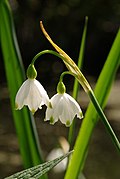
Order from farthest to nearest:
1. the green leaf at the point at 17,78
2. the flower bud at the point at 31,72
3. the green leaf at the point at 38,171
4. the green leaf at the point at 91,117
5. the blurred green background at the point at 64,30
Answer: the blurred green background at the point at 64,30 → the green leaf at the point at 17,78 → the green leaf at the point at 91,117 → the flower bud at the point at 31,72 → the green leaf at the point at 38,171

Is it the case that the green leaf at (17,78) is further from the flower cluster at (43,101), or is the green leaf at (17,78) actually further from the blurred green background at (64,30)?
the blurred green background at (64,30)

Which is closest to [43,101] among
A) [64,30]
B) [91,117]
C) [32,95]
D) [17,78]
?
[32,95]

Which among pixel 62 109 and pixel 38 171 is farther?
pixel 62 109

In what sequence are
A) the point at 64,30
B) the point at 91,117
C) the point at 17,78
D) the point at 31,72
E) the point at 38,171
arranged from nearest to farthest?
the point at 38,171, the point at 31,72, the point at 91,117, the point at 17,78, the point at 64,30

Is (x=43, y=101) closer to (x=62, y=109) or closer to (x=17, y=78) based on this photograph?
(x=62, y=109)

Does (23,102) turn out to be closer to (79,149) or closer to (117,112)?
(79,149)

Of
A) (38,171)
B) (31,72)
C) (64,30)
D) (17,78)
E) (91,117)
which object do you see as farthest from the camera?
(64,30)

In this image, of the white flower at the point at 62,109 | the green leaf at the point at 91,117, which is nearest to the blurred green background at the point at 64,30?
the green leaf at the point at 91,117

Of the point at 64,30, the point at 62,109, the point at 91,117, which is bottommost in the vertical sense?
the point at 64,30
